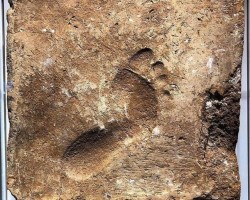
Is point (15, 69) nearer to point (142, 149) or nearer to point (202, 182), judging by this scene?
point (142, 149)

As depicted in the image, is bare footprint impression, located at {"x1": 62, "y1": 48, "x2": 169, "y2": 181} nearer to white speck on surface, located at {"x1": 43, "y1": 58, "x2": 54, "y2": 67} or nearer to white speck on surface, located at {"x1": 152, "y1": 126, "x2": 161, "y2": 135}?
white speck on surface, located at {"x1": 152, "y1": 126, "x2": 161, "y2": 135}

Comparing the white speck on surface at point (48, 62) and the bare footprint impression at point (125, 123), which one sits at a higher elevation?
the white speck on surface at point (48, 62)

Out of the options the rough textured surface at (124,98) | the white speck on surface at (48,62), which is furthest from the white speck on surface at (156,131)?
the white speck on surface at (48,62)

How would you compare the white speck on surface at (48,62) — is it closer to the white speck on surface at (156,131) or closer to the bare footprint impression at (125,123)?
the bare footprint impression at (125,123)

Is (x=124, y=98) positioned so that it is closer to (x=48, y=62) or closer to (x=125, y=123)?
(x=125, y=123)

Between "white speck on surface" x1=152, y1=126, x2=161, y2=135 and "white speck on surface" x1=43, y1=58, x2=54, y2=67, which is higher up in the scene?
"white speck on surface" x1=43, y1=58, x2=54, y2=67

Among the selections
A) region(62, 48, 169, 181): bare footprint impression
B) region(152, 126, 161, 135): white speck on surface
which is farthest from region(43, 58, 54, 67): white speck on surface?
region(152, 126, 161, 135): white speck on surface

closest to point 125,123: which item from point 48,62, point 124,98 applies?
point 124,98
